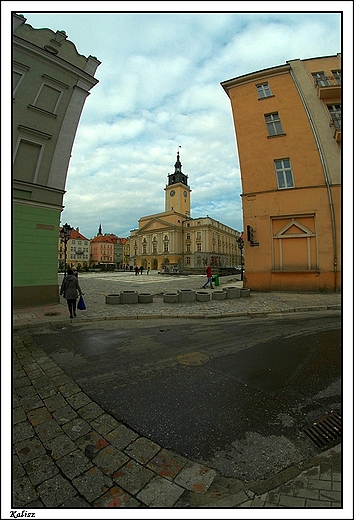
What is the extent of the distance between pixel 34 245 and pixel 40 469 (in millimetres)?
11232

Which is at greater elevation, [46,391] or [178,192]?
[178,192]

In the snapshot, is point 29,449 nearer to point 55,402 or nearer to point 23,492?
point 23,492

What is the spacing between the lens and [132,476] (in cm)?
213

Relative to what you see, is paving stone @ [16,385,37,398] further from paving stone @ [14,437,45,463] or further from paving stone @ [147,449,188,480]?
paving stone @ [147,449,188,480]

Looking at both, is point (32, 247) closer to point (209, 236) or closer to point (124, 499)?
point (124, 499)

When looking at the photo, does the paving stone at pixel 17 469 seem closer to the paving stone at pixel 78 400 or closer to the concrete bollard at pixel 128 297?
the paving stone at pixel 78 400

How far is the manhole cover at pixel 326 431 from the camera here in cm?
255

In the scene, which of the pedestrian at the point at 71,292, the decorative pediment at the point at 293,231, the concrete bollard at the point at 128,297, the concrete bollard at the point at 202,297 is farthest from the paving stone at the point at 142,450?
the decorative pediment at the point at 293,231

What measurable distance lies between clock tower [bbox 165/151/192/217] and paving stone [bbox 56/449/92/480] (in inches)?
3523

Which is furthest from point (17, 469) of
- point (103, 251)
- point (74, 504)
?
point (103, 251)

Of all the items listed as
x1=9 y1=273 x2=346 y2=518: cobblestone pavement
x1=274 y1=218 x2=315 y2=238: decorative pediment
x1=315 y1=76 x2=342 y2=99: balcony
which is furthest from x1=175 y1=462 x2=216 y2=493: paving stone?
x1=315 y1=76 x2=342 y2=99: balcony

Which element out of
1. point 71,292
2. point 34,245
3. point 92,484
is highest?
point 34,245

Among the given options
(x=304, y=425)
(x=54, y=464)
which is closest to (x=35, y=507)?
(x=54, y=464)

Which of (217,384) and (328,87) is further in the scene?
(328,87)
